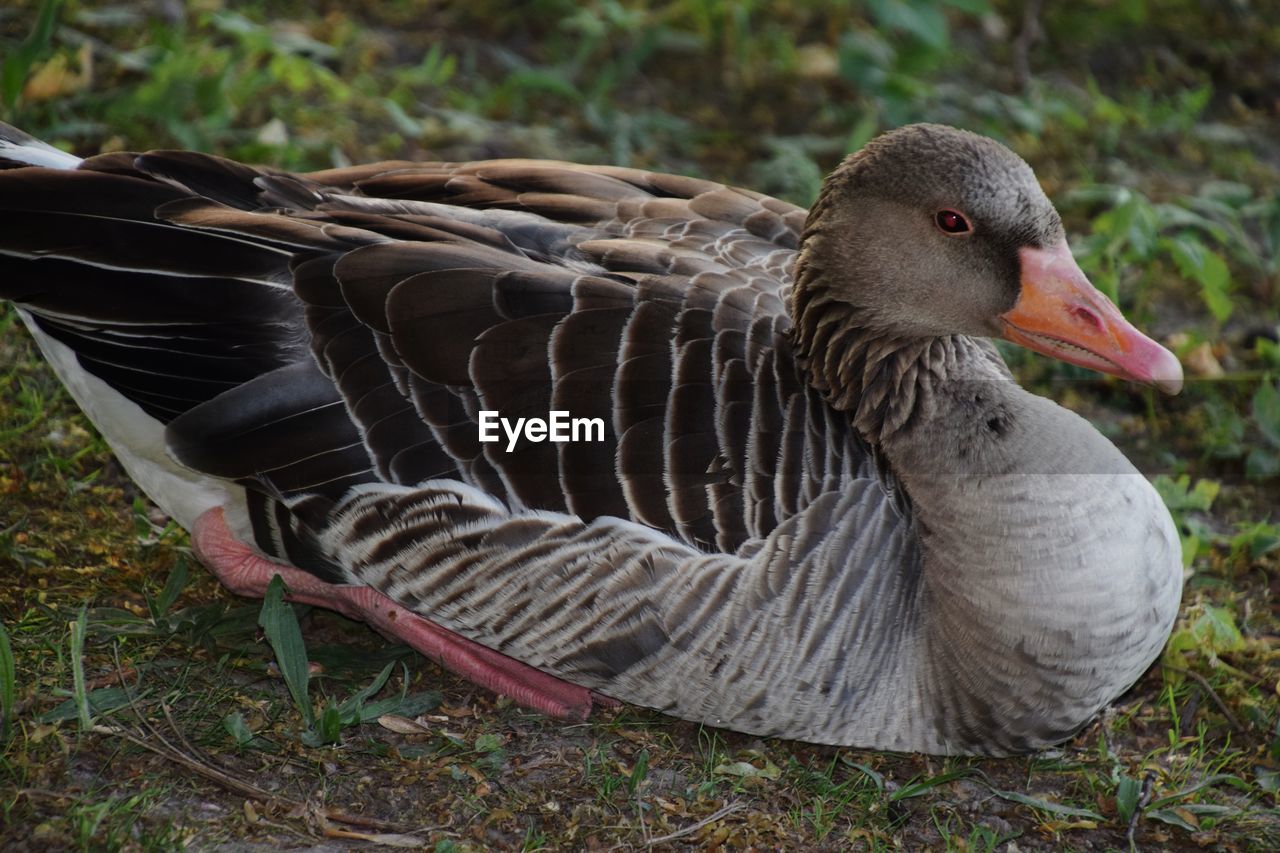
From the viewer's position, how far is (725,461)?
11.8ft

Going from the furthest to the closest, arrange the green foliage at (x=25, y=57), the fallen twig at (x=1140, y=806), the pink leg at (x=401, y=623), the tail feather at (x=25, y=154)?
the green foliage at (x=25, y=57), the tail feather at (x=25, y=154), the pink leg at (x=401, y=623), the fallen twig at (x=1140, y=806)

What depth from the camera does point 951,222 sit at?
143 inches

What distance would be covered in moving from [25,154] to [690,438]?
211cm

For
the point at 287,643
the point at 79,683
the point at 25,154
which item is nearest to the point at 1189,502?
the point at 287,643

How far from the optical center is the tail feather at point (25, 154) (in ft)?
13.3

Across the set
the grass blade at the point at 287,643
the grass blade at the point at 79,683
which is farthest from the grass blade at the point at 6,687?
the grass blade at the point at 287,643

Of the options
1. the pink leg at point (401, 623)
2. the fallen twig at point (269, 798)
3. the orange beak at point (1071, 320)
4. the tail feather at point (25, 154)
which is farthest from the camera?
the tail feather at point (25, 154)

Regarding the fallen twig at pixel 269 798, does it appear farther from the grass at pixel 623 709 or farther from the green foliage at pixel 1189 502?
the green foliage at pixel 1189 502

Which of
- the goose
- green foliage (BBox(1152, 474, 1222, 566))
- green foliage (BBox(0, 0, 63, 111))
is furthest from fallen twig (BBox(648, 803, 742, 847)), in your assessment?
green foliage (BBox(0, 0, 63, 111))

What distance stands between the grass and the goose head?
1.16 m

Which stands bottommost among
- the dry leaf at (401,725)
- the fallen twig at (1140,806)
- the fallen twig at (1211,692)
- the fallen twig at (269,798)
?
the fallen twig at (1140,806)

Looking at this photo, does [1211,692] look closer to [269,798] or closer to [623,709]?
[623,709]

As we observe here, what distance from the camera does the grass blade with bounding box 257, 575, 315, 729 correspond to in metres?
3.71

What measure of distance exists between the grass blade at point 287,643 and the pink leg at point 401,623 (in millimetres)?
165
